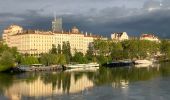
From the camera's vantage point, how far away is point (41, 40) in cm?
7444

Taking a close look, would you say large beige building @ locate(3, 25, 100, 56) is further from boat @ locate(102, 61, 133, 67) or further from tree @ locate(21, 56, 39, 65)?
tree @ locate(21, 56, 39, 65)

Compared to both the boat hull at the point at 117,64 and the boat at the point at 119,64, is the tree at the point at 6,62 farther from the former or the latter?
the boat at the point at 119,64

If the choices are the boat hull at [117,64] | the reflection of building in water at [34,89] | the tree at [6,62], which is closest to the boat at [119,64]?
the boat hull at [117,64]

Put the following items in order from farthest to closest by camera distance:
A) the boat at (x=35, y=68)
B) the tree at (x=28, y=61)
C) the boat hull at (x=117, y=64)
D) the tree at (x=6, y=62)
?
1. the boat hull at (x=117, y=64)
2. the tree at (x=28, y=61)
3. the boat at (x=35, y=68)
4. the tree at (x=6, y=62)

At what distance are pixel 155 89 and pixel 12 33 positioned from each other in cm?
6044

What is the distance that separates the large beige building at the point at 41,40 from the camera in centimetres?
7344

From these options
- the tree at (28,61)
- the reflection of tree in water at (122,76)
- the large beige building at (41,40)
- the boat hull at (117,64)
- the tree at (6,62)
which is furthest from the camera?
the large beige building at (41,40)

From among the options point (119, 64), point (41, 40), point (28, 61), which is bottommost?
point (119, 64)

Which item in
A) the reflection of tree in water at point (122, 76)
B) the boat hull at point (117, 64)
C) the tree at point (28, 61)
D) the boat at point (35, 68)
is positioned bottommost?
the reflection of tree in water at point (122, 76)

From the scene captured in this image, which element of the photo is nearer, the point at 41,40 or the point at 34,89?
the point at 34,89

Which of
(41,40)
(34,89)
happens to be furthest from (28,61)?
(34,89)

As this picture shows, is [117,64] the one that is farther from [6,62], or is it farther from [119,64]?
[6,62]

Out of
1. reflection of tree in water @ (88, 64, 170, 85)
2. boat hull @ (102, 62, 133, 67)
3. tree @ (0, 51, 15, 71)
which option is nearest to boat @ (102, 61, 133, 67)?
boat hull @ (102, 62, 133, 67)

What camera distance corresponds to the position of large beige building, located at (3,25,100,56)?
73438 mm
